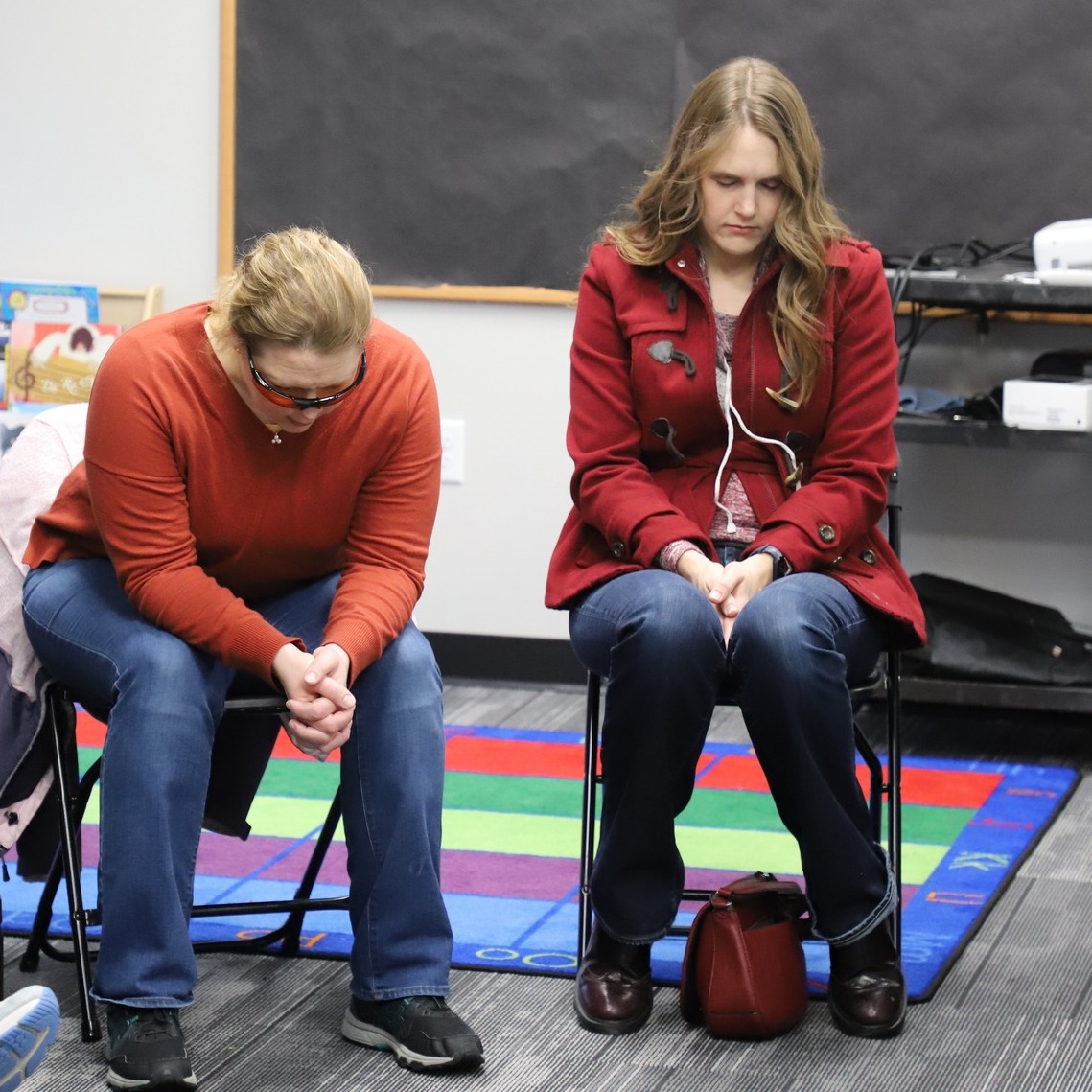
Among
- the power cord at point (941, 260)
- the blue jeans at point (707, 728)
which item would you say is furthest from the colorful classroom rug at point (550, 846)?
the power cord at point (941, 260)

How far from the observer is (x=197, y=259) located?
12.5 feet

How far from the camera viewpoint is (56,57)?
3805 millimetres

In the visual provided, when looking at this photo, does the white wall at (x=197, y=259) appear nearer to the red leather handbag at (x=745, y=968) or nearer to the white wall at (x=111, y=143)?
the white wall at (x=111, y=143)

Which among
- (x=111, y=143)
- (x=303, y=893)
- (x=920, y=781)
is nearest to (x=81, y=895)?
(x=303, y=893)

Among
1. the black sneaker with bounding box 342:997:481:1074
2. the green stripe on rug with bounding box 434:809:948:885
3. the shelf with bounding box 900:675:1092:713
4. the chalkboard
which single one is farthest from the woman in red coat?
the chalkboard

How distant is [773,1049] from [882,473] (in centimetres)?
74

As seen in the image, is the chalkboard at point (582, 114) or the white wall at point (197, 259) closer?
the chalkboard at point (582, 114)

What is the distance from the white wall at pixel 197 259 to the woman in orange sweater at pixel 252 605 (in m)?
1.63

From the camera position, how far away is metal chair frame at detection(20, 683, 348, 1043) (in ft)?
6.44

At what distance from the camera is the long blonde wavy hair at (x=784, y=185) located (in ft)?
7.01

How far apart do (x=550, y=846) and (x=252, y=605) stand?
84 cm

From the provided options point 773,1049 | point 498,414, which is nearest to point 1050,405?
point 498,414

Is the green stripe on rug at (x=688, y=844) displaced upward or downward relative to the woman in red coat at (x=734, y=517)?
downward

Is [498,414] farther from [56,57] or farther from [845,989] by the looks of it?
[845,989]
